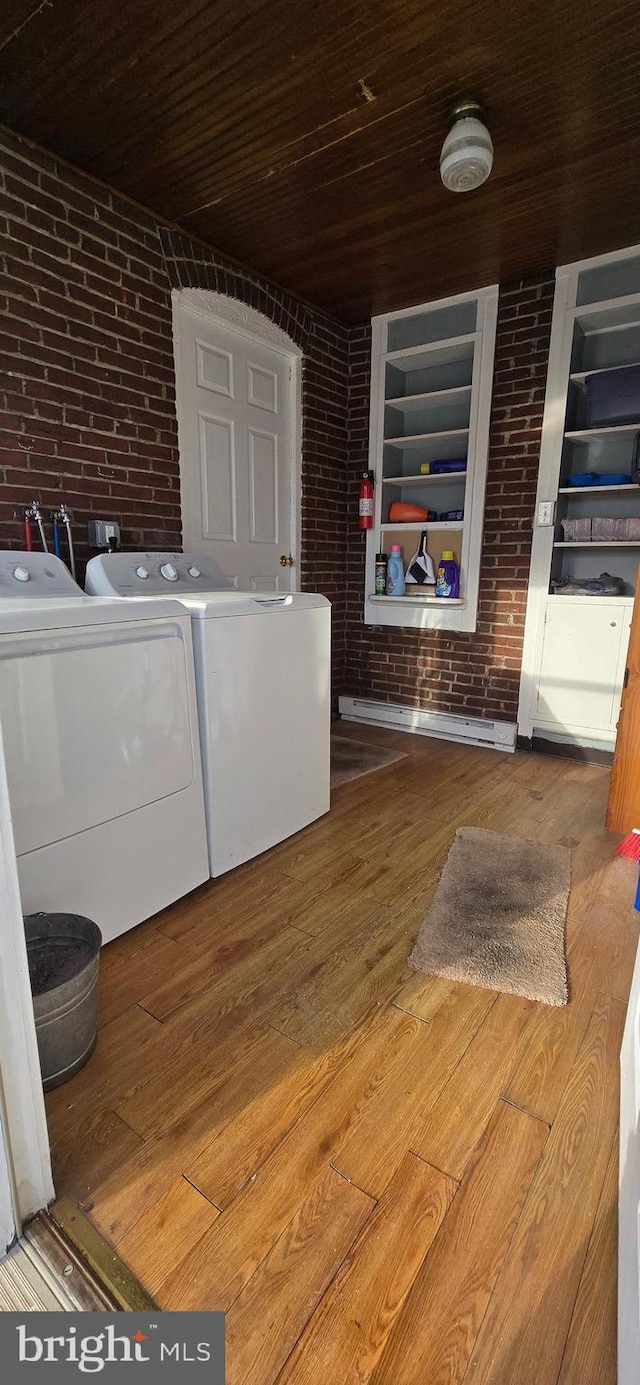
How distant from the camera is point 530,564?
3.05 metres

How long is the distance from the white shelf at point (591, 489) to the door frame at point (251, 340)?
1.44 m

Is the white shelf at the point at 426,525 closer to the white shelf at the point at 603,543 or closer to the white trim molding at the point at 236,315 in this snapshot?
the white shelf at the point at 603,543

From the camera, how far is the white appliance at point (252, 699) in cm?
176

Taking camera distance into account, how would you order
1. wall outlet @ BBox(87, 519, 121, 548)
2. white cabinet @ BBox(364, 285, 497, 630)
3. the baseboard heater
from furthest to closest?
the baseboard heater < white cabinet @ BBox(364, 285, 497, 630) < wall outlet @ BBox(87, 519, 121, 548)

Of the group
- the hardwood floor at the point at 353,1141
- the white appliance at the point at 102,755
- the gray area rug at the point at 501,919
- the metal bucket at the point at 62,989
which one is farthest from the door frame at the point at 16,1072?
the gray area rug at the point at 501,919

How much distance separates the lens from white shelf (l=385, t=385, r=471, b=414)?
10.3 feet

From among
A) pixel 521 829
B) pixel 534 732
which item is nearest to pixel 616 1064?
pixel 521 829

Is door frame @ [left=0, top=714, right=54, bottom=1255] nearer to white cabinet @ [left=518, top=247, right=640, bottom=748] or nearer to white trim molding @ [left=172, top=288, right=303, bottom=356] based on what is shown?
white trim molding @ [left=172, top=288, right=303, bottom=356]

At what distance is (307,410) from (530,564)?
156 cm

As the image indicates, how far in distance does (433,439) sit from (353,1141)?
10.8 feet

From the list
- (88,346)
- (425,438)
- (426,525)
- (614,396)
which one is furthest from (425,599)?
(88,346)

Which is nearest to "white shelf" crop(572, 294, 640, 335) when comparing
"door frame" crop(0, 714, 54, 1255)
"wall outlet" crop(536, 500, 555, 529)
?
"wall outlet" crop(536, 500, 555, 529)

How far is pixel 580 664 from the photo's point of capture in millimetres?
2924

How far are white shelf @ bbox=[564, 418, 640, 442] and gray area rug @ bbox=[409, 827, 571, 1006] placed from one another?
6.49 ft
